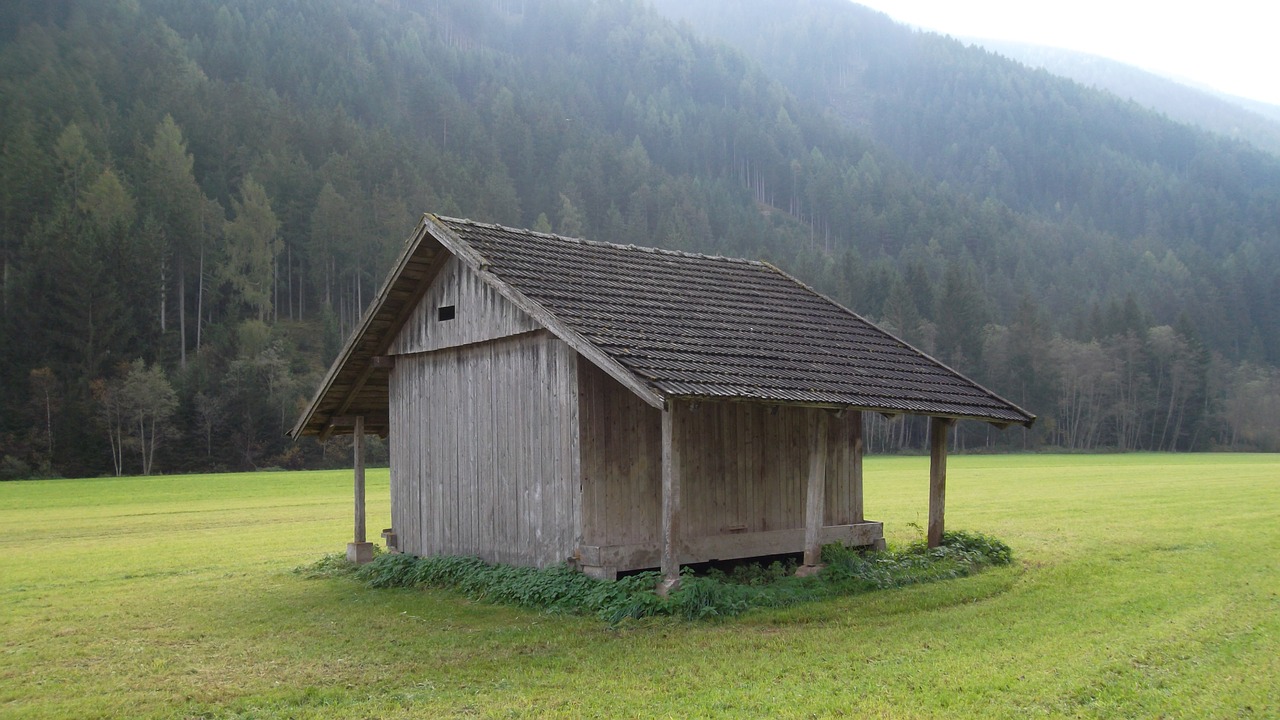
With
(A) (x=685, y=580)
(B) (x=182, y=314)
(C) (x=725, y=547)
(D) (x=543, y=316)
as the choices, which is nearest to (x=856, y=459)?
(C) (x=725, y=547)

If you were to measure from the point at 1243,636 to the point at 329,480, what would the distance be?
4805cm

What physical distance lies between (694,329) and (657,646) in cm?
604

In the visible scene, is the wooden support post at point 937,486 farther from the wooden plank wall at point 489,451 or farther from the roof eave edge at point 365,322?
the roof eave edge at point 365,322

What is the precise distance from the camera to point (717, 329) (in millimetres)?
17406

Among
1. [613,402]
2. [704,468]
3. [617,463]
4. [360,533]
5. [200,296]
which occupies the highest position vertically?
[200,296]

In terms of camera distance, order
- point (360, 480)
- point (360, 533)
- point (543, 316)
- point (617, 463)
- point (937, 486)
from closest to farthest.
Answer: point (543, 316) → point (617, 463) → point (937, 486) → point (360, 533) → point (360, 480)

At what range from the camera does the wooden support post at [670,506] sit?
46.8ft

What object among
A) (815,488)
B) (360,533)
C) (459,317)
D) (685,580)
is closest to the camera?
(685,580)

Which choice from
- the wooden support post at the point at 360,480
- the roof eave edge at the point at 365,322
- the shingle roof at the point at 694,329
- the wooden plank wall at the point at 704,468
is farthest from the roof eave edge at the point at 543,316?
the wooden support post at the point at 360,480

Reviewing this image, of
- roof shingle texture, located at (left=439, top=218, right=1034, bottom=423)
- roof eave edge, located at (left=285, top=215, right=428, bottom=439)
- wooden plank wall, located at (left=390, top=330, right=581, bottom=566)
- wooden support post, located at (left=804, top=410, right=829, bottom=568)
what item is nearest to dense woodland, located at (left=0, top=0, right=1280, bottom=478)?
roof eave edge, located at (left=285, top=215, right=428, bottom=439)

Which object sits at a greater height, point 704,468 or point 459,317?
point 459,317

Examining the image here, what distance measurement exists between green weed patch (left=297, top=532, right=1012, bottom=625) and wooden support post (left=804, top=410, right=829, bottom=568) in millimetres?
397

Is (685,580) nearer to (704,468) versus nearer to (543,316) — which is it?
(704,468)

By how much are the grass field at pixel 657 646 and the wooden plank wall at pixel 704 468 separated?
2362mm
